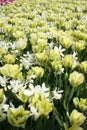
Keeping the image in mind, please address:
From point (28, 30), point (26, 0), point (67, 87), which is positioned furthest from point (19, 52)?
point (26, 0)

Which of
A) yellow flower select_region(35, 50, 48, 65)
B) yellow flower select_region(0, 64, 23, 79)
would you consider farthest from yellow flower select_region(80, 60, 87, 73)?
yellow flower select_region(0, 64, 23, 79)

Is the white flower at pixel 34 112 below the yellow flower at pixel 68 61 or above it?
above

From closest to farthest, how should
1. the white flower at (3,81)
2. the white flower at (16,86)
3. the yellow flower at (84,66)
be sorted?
the white flower at (16,86) → the white flower at (3,81) → the yellow flower at (84,66)

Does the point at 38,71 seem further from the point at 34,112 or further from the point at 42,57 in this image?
the point at 34,112

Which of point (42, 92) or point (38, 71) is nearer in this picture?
point (42, 92)

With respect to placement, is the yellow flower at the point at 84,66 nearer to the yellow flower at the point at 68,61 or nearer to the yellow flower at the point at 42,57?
the yellow flower at the point at 68,61

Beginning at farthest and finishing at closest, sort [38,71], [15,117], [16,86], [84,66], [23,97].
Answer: [84,66]
[38,71]
[16,86]
[23,97]
[15,117]

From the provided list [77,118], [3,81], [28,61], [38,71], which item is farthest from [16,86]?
[28,61]

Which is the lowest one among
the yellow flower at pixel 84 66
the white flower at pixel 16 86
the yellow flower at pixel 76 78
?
the yellow flower at pixel 84 66

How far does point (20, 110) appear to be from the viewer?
4.41ft

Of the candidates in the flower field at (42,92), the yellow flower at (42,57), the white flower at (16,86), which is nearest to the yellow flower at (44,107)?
the flower field at (42,92)

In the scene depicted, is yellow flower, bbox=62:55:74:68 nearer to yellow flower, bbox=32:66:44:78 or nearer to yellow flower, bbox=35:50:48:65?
yellow flower, bbox=35:50:48:65

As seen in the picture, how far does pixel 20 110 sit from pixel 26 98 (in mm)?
151

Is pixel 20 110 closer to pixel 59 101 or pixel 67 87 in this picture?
pixel 59 101
